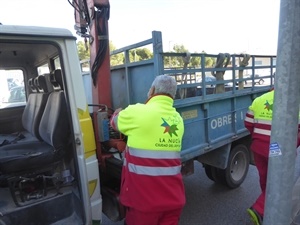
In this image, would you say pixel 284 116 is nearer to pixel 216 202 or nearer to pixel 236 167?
pixel 216 202

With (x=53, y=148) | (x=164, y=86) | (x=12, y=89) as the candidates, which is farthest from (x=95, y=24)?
(x=12, y=89)

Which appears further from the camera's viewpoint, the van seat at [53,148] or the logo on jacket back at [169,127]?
the van seat at [53,148]

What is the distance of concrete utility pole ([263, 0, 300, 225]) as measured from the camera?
5.84 feet

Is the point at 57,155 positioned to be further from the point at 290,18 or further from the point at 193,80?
the point at 290,18

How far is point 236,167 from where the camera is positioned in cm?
446

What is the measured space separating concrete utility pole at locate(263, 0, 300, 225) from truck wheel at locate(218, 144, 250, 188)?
211cm

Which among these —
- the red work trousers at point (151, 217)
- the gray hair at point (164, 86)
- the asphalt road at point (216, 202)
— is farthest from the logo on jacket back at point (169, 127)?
the asphalt road at point (216, 202)

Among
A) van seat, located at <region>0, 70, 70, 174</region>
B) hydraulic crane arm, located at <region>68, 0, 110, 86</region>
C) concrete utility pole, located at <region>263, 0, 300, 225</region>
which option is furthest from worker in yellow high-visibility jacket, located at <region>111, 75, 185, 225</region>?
hydraulic crane arm, located at <region>68, 0, 110, 86</region>

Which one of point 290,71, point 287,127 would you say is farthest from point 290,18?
point 287,127

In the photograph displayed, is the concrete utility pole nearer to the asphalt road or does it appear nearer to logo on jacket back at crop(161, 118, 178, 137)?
logo on jacket back at crop(161, 118, 178, 137)

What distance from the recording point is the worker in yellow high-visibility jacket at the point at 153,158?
84.0 inches

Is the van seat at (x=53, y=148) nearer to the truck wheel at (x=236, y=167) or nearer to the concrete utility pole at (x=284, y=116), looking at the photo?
the concrete utility pole at (x=284, y=116)

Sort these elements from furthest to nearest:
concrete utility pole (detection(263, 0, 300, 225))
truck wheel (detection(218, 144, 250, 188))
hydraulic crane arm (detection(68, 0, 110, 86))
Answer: truck wheel (detection(218, 144, 250, 188)) < hydraulic crane arm (detection(68, 0, 110, 86)) < concrete utility pole (detection(263, 0, 300, 225))

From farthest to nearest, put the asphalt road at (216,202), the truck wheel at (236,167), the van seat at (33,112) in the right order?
1. the truck wheel at (236,167)
2. the asphalt road at (216,202)
3. the van seat at (33,112)
